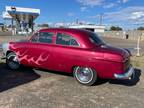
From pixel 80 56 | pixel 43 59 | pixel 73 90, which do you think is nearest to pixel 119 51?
pixel 80 56

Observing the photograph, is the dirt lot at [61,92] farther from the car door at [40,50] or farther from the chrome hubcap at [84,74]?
the car door at [40,50]

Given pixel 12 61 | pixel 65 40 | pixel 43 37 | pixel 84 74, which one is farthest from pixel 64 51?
pixel 12 61

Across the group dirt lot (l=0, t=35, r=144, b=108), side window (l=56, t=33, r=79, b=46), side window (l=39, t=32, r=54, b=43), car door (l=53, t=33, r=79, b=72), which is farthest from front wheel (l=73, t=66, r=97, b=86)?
side window (l=39, t=32, r=54, b=43)

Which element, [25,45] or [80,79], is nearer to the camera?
[80,79]

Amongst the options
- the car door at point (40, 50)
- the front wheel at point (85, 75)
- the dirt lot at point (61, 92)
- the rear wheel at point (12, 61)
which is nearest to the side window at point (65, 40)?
the car door at point (40, 50)

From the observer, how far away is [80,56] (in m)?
7.43

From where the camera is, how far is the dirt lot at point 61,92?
584 cm

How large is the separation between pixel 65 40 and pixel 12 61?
248 centimetres

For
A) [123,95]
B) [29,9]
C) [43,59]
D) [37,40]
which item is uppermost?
[29,9]

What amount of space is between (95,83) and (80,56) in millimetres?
1000

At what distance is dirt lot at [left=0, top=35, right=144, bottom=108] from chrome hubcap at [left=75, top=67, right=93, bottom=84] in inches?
8.2

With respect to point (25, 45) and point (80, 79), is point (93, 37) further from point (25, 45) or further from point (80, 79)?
point (25, 45)

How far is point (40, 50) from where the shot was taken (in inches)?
324

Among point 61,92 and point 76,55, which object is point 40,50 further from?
point 61,92
